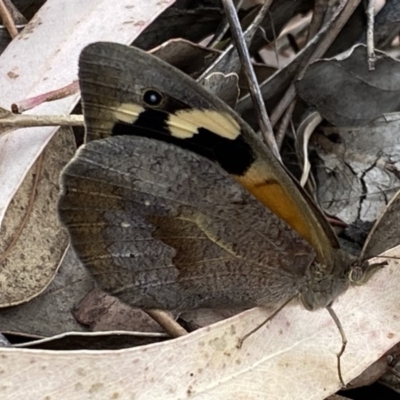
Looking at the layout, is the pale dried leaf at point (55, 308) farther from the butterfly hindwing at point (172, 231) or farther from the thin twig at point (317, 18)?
the thin twig at point (317, 18)

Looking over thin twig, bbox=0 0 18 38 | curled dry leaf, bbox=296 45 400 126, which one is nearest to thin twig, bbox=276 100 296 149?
curled dry leaf, bbox=296 45 400 126

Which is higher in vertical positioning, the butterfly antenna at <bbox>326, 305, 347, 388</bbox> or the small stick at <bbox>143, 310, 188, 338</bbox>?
the small stick at <bbox>143, 310, 188, 338</bbox>

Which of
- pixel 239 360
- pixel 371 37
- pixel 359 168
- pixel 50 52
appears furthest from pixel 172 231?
pixel 371 37

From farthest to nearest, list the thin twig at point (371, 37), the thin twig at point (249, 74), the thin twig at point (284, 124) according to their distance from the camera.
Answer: the thin twig at point (284, 124) < the thin twig at point (371, 37) < the thin twig at point (249, 74)

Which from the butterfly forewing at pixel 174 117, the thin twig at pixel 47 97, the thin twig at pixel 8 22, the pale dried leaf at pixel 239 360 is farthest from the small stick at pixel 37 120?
the pale dried leaf at pixel 239 360

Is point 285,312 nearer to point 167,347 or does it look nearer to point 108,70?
point 167,347

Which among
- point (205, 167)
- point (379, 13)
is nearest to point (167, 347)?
point (205, 167)

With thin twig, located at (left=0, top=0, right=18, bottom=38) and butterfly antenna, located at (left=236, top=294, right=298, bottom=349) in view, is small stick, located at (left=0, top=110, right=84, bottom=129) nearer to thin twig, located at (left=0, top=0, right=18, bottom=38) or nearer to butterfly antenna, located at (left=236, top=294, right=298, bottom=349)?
thin twig, located at (left=0, top=0, right=18, bottom=38)
